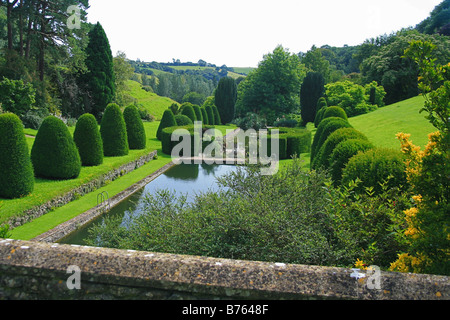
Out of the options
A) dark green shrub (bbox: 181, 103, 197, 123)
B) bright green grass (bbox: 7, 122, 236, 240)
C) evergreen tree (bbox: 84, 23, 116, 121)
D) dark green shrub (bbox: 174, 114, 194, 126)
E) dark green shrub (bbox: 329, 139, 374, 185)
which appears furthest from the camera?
evergreen tree (bbox: 84, 23, 116, 121)

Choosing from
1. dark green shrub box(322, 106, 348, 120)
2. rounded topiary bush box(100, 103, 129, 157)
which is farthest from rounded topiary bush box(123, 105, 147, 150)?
dark green shrub box(322, 106, 348, 120)

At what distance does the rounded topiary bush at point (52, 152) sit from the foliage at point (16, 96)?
11.6m

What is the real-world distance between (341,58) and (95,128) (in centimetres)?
7517

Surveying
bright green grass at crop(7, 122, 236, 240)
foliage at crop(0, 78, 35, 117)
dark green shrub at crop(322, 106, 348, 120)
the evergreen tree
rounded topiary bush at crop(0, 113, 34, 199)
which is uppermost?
the evergreen tree

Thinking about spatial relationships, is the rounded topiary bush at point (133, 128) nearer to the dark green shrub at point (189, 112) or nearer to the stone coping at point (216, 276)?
the dark green shrub at point (189, 112)

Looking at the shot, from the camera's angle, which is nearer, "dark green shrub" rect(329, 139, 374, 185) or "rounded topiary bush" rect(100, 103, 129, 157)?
"dark green shrub" rect(329, 139, 374, 185)

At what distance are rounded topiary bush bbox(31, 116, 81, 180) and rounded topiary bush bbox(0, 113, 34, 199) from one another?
1.57 metres

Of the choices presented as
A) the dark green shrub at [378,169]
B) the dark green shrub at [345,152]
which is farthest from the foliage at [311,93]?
the dark green shrub at [378,169]

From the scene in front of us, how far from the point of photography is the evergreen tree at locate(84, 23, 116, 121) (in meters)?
30.1

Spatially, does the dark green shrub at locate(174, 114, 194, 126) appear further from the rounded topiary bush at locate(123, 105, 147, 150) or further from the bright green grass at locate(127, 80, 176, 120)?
the bright green grass at locate(127, 80, 176, 120)

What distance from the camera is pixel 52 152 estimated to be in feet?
35.2

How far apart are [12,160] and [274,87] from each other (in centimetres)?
2907

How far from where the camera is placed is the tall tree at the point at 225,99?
1592 inches
